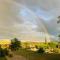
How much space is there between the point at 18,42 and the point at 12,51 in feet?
4.02

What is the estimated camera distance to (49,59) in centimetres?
1038

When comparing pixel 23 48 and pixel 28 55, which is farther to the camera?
pixel 23 48

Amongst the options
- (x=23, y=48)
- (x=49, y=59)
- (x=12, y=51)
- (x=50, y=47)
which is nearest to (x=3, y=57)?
(x=12, y=51)

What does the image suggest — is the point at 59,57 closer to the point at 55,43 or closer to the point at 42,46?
the point at 42,46

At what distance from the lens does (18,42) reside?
43.6ft

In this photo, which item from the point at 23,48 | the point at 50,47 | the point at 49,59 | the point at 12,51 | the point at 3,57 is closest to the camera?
the point at 49,59

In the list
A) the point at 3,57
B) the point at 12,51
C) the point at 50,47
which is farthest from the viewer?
the point at 50,47

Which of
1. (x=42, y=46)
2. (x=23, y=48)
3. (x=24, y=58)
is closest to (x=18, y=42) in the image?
(x=23, y=48)

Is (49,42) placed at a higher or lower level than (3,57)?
higher

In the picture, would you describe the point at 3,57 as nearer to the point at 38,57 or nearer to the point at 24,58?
the point at 24,58

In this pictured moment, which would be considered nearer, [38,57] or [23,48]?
[38,57]

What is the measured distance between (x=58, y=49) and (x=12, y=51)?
3.52 m

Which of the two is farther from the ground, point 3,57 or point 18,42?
point 18,42

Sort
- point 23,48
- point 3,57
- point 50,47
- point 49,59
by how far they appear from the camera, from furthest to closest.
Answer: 1. point 50,47
2. point 23,48
3. point 3,57
4. point 49,59
